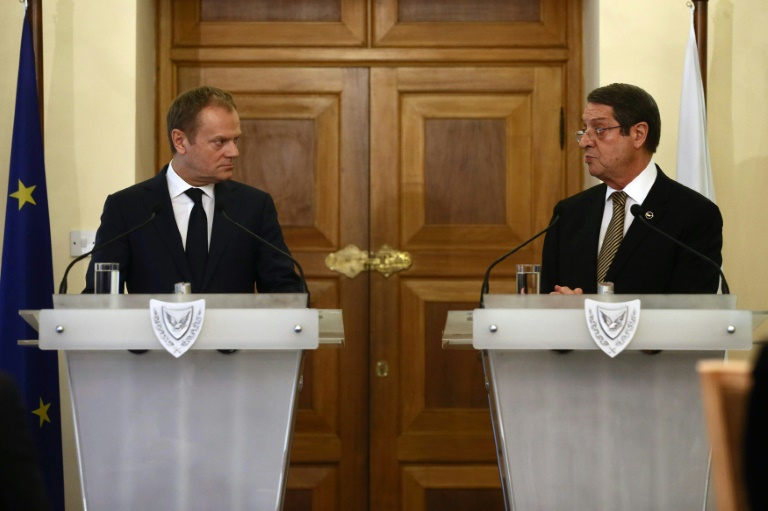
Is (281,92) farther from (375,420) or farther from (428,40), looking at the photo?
(375,420)

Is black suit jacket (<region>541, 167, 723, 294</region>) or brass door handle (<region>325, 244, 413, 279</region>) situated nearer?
black suit jacket (<region>541, 167, 723, 294</region>)

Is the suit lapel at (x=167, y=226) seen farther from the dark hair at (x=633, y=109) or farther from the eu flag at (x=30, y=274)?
the dark hair at (x=633, y=109)

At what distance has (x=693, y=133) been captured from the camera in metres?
4.53

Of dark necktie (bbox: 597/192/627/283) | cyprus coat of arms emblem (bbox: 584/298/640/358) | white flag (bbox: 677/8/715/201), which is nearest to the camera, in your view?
cyprus coat of arms emblem (bbox: 584/298/640/358)

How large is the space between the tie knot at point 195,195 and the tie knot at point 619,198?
1.36m

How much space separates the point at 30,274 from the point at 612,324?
2.65 meters

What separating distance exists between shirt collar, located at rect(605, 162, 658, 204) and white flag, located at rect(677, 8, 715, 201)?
3.06 feet

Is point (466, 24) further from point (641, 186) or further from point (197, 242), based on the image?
point (197, 242)

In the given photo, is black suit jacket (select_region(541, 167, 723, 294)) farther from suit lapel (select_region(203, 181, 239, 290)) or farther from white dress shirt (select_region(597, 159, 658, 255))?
suit lapel (select_region(203, 181, 239, 290))

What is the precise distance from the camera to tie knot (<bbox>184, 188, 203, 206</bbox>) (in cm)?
369

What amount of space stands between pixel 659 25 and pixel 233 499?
120 inches

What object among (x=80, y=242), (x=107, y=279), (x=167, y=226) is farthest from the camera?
(x=80, y=242)

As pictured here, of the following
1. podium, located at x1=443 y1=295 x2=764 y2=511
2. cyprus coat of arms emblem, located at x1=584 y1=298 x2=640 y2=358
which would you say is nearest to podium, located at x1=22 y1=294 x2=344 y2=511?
podium, located at x1=443 y1=295 x2=764 y2=511

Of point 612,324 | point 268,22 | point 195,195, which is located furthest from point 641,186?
point 268,22
